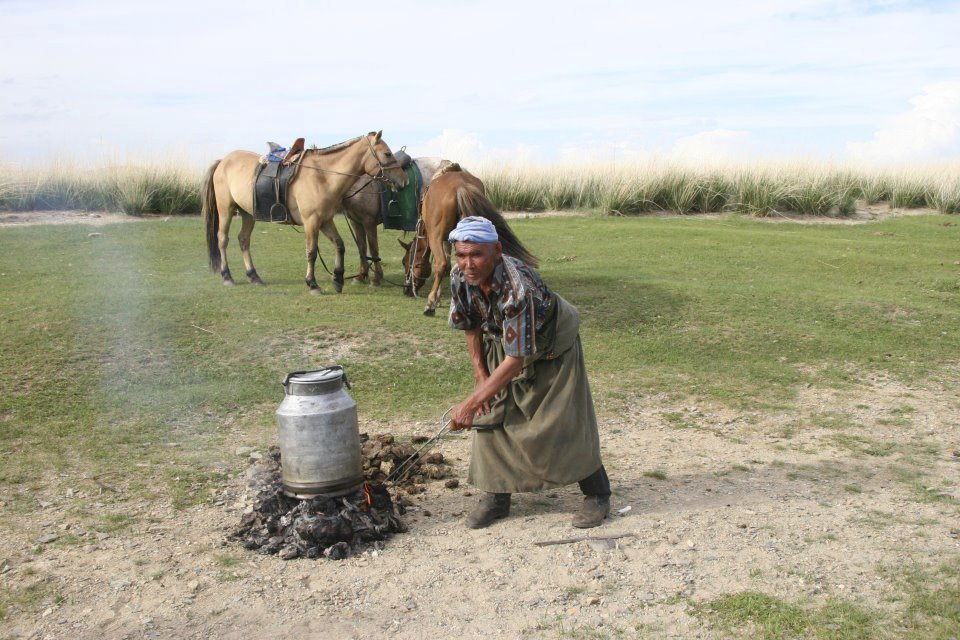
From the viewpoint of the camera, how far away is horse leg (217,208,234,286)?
11008mm

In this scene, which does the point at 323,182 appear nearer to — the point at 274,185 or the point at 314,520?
the point at 274,185

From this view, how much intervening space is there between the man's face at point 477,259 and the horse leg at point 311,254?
21.0 feet

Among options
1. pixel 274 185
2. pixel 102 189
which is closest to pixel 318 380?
pixel 274 185

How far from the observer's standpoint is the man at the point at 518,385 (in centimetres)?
414

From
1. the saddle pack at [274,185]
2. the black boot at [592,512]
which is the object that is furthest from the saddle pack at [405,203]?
the black boot at [592,512]

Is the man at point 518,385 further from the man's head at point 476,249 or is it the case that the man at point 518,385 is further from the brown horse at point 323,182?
the brown horse at point 323,182

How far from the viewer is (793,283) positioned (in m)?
11.1

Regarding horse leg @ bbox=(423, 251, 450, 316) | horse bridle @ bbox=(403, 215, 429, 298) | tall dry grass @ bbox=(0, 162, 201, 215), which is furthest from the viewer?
tall dry grass @ bbox=(0, 162, 201, 215)

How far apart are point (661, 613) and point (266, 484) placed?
2.30 meters

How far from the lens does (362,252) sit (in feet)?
37.1

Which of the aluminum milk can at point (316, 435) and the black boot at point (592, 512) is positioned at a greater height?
the aluminum milk can at point (316, 435)

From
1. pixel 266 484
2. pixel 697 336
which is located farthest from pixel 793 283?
pixel 266 484

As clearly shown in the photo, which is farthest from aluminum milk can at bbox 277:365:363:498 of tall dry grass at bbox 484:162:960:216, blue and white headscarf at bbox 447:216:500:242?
tall dry grass at bbox 484:162:960:216

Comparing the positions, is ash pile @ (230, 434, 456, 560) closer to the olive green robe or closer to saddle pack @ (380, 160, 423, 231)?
the olive green robe
